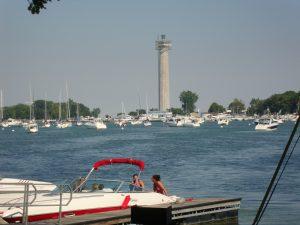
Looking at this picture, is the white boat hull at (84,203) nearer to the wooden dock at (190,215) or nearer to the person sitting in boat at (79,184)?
the person sitting in boat at (79,184)

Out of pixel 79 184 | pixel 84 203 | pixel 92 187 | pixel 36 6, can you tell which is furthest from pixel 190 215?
pixel 36 6

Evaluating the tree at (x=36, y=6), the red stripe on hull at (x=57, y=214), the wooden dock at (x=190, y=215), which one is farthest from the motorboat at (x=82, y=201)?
the tree at (x=36, y=6)

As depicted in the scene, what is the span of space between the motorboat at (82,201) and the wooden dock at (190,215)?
0.54 meters

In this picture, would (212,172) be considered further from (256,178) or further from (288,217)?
(288,217)

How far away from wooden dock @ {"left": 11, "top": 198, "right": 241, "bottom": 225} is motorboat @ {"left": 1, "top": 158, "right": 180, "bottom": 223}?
54cm

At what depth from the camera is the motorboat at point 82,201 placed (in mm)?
24266

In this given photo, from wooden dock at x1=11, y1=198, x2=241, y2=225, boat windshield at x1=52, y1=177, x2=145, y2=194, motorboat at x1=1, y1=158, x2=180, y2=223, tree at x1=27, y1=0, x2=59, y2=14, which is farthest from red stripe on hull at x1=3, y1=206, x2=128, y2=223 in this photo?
tree at x1=27, y1=0, x2=59, y2=14

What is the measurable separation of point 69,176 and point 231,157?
25744mm

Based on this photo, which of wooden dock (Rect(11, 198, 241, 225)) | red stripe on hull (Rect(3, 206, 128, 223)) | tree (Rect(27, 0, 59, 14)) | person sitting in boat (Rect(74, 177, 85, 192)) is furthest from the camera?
person sitting in boat (Rect(74, 177, 85, 192))

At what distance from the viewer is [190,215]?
2656cm

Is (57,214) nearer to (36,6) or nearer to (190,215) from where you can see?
(190,215)

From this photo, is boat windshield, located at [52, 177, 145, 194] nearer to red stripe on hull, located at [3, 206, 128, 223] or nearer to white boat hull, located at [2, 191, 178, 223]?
white boat hull, located at [2, 191, 178, 223]

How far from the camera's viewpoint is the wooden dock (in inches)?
917

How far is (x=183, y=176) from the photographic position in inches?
2077
